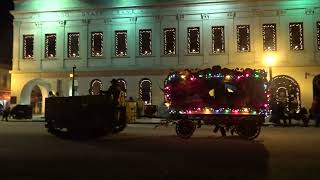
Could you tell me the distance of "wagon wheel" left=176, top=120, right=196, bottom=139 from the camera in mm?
19422

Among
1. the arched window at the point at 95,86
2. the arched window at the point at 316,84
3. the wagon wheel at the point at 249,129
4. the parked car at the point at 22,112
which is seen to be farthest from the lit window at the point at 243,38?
the wagon wheel at the point at 249,129

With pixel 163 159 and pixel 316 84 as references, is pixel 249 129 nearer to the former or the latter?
pixel 163 159

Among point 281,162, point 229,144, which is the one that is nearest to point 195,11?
point 229,144

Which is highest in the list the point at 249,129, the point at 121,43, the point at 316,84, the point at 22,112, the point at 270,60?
the point at 121,43

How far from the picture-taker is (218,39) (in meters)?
40.2

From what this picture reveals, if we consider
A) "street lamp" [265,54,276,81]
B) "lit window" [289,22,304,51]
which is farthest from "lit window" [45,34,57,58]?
"lit window" [289,22,304,51]

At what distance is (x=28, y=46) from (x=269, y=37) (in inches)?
884

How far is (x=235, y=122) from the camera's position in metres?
19.3

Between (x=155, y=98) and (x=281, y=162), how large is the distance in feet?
96.2

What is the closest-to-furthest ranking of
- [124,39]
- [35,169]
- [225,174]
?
1. [225,174]
2. [35,169]
3. [124,39]

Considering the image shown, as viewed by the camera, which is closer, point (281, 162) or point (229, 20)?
point (281, 162)

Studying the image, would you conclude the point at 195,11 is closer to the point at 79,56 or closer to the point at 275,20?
the point at 275,20

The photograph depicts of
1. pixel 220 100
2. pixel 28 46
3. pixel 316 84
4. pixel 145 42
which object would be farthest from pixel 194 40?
pixel 220 100

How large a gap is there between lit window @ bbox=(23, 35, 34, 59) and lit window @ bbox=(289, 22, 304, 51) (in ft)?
77.8
